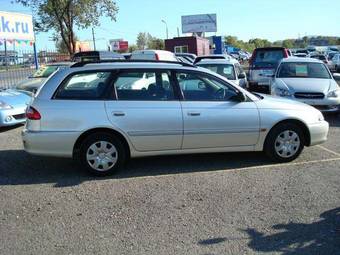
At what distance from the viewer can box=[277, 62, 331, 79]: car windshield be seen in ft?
39.7

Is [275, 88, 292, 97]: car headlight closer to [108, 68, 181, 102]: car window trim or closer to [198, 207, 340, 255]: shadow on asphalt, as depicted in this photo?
[108, 68, 181, 102]: car window trim

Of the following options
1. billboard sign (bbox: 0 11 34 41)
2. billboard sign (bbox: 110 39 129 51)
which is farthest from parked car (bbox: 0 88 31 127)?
billboard sign (bbox: 110 39 129 51)

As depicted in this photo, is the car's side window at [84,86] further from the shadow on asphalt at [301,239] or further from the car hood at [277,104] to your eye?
the shadow on asphalt at [301,239]

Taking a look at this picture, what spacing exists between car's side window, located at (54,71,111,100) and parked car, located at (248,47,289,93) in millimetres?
10817

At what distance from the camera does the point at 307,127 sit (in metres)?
6.89

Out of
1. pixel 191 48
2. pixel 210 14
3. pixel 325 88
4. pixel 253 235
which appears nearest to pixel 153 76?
pixel 253 235

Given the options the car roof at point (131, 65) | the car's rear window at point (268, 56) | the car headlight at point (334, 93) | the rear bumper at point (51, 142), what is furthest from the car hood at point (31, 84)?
the car's rear window at point (268, 56)

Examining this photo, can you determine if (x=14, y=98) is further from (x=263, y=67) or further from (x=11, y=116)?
(x=263, y=67)

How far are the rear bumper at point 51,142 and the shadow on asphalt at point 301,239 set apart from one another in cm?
291

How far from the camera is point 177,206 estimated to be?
17.1 ft

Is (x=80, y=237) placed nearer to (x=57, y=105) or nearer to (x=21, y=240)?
(x=21, y=240)

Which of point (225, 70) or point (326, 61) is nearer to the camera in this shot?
point (225, 70)

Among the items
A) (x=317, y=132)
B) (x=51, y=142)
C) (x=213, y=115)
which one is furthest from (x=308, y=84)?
(x=51, y=142)

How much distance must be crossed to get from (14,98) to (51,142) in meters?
4.80
